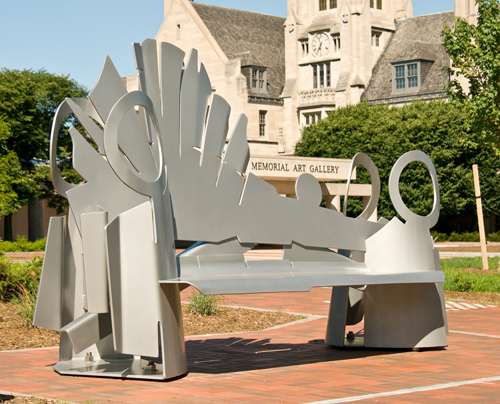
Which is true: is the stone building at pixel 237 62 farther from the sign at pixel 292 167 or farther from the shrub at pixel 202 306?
the shrub at pixel 202 306

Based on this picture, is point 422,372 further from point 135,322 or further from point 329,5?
point 329,5

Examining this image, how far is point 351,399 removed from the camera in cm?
718

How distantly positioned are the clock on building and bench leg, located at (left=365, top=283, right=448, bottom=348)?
51.4 metres

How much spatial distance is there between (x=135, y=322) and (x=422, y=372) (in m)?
3.25

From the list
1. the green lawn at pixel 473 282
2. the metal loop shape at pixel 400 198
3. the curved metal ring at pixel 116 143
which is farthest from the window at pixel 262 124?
the curved metal ring at pixel 116 143

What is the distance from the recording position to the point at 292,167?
35625 millimetres

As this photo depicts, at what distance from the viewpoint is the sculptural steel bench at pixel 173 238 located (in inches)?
317

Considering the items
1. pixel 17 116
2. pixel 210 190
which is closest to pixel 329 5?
pixel 17 116

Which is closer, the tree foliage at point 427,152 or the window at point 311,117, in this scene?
the tree foliage at point 427,152

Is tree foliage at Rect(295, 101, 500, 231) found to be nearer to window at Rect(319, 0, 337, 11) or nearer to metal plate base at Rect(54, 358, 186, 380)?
window at Rect(319, 0, 337, 11)

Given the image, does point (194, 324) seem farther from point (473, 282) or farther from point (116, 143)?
point (473, 282)

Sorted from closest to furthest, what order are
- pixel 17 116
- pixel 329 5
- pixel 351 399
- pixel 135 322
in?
pixel 351 399
pixel 135 322
pixel 17 116
pixel 329 5

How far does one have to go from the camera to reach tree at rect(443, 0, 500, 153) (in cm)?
2225

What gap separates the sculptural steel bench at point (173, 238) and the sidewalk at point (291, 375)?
38 centimetres
